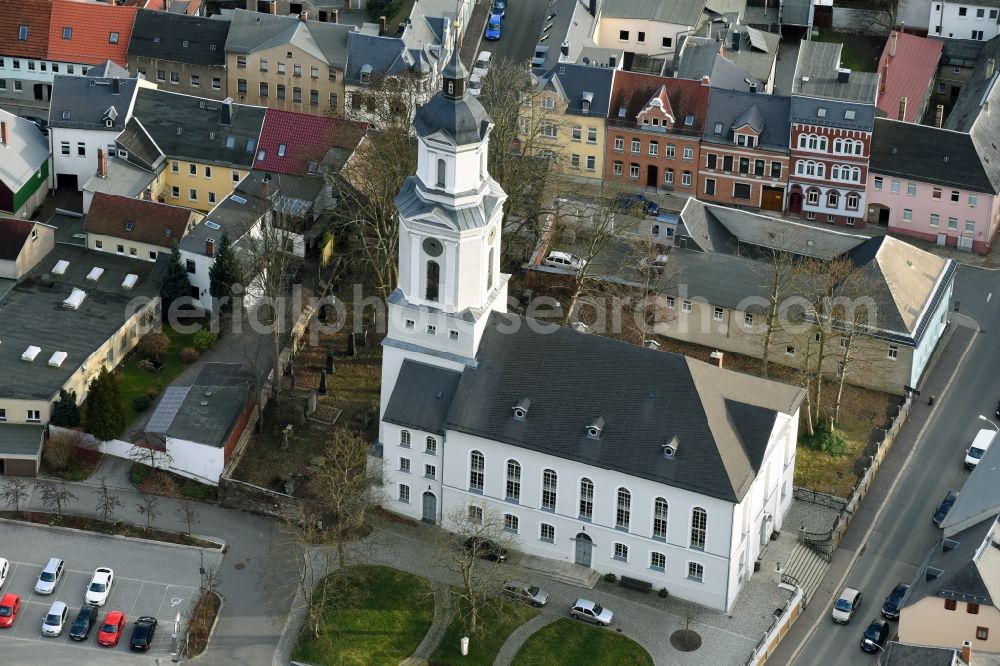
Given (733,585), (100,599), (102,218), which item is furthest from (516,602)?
(102,218)

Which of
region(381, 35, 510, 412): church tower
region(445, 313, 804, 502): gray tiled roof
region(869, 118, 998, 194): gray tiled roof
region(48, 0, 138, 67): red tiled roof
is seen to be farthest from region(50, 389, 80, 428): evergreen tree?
region(869, 118, 998, 194): gray tiled roof

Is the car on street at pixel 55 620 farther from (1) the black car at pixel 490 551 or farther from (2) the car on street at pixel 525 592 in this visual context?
(2) the car on street at pixel 525 592

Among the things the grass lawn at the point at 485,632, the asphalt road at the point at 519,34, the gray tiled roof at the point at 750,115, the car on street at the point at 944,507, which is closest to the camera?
the grass lawn at the point at 485,632

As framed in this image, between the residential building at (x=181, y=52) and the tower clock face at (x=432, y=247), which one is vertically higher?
the tower clock face at (x=432, y=247)

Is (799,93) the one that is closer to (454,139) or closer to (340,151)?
(340,151)

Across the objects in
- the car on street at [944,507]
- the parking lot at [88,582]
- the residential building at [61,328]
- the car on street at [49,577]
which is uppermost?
the residential building at [61,328]

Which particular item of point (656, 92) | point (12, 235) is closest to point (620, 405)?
point (656, 92)

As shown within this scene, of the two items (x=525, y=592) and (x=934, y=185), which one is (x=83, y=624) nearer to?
(x=525, y=592)

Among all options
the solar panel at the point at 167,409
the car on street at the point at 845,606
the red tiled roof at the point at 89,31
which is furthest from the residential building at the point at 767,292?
the red tiled roof at the point at 89,31

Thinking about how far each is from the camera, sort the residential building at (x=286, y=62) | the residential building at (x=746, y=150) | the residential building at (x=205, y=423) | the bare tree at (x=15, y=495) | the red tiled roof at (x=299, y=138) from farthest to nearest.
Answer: the residential building at (x=286, y=62) < the residential building at (x=746, y=150) < the red tiled roof at (x=299, y=138) < the residential building at (x=205, y=423) < the bare tree at (x=15, y=495)
